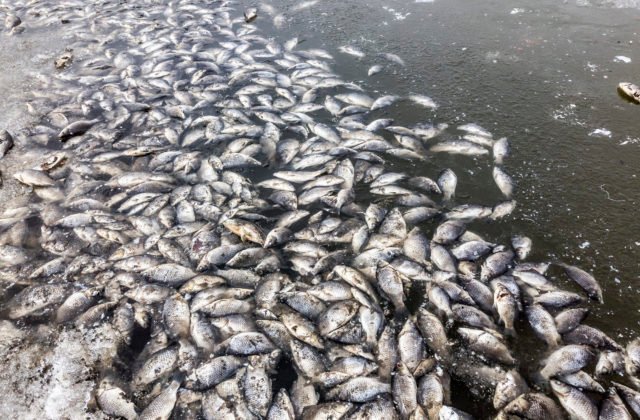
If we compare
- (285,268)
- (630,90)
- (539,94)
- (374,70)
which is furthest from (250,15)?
(630,90)

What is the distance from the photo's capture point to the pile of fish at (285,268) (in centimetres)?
325

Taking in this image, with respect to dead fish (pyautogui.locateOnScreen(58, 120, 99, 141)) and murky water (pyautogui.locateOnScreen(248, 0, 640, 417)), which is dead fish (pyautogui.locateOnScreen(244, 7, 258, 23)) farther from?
dead fish (pyautogui.locateOnScreen(58, 120, 99, 141))

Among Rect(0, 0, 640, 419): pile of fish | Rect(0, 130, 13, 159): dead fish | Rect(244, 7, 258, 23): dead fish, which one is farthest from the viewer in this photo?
Rect(244, 7, 258, 23): dead fish

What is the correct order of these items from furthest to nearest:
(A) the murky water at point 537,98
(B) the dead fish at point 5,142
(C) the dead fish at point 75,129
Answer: (C) the dead fish at point 75,129, (B) the dead fish at point 5,142, (A) the murky water at point 537,98

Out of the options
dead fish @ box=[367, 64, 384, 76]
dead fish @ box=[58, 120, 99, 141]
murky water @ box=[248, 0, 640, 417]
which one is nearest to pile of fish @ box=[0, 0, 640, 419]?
dead fish @ box=[58, 120, 99, 141]

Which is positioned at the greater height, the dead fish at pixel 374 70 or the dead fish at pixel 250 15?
the dead fish at pixel 250 15

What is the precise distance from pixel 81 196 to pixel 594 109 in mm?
7929

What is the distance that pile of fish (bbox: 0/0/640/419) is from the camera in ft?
10.7

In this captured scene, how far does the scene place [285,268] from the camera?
424 cm

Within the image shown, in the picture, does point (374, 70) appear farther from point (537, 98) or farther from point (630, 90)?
point (630, 90)

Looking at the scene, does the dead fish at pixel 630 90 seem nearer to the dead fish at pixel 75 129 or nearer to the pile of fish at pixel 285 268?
the pile of fish at pixel 285 268

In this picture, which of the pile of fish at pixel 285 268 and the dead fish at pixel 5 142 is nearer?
the pile of fish at pixel 285 268

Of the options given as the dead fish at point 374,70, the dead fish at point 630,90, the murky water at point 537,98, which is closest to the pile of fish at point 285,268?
the murky water at point 537,98

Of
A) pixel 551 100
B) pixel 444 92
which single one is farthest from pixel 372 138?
pixel 551 100
